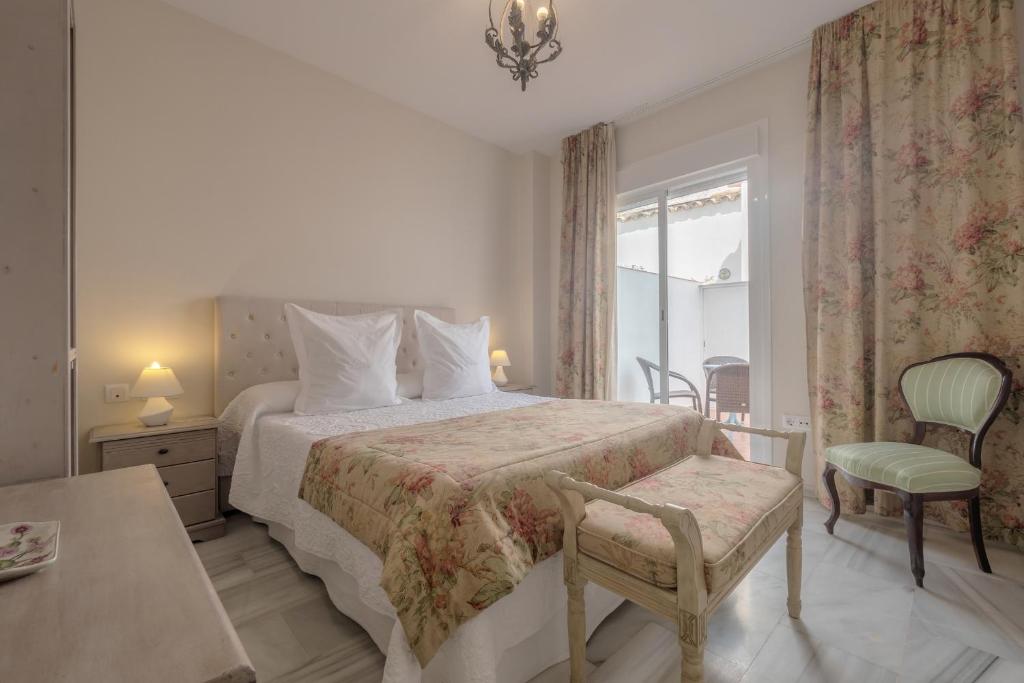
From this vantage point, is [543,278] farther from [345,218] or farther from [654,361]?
[345,218]

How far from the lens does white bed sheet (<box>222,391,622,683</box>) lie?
1090 millimetres

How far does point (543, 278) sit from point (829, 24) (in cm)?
263

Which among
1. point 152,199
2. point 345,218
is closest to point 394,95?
point 345,218

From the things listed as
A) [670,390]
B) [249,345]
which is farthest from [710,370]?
[249,345]

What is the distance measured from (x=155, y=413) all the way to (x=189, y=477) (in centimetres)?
36

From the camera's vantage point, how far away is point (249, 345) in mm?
2607

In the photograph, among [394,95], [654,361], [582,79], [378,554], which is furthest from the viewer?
[654,361]

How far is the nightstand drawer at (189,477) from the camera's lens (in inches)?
83.9

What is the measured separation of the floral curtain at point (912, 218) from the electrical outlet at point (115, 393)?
12.6 feet

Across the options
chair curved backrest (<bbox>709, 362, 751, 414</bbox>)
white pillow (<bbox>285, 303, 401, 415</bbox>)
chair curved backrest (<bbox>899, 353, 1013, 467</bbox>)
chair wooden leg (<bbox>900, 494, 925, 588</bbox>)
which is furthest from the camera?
chair curved backrest (<bbox>709, 362, 751, 414</bbox>)

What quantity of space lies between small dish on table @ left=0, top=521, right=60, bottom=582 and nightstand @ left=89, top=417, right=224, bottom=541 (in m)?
1.56

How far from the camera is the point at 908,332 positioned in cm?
238

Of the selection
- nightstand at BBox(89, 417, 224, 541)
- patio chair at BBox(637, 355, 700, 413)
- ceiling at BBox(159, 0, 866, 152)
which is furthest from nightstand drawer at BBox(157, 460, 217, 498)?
patio chair at BBox(637, 355, 700, 413)

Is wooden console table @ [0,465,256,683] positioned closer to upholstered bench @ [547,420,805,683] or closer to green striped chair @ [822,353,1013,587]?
upholstered bench @ [547,420,805,683]
